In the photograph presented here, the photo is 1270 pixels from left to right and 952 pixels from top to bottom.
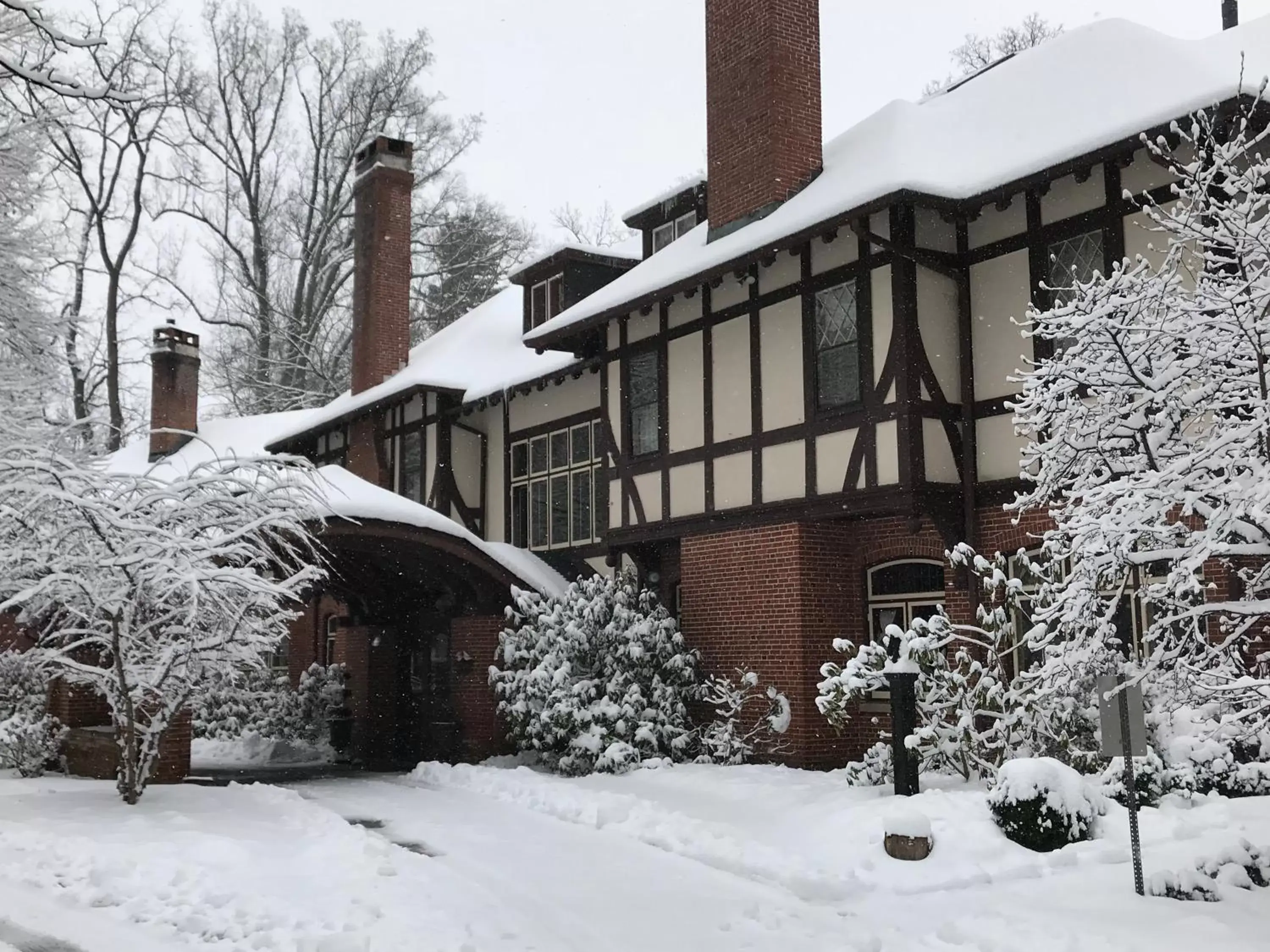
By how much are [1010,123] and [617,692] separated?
25.5 feet

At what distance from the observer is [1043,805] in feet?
30.1

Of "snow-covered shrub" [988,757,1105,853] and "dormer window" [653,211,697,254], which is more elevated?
"dormer window" [653,211,697,254]

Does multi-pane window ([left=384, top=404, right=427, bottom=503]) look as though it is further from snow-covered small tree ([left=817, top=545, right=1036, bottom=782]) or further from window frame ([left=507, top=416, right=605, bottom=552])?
snow-covered small tree ([left=817, top=545, right=1036, bottom=782])

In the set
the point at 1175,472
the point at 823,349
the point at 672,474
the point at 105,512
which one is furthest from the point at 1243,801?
the point at 105,512

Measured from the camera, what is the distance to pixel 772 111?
15.4 m

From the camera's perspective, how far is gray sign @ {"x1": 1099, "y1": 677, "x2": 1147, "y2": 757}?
800cm

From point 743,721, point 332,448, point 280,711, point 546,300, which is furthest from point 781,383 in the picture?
point 332,448

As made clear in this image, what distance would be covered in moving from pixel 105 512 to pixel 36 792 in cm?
398

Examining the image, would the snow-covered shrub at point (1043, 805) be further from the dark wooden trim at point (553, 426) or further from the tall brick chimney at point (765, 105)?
the dark wooden trim at point (553, 426)

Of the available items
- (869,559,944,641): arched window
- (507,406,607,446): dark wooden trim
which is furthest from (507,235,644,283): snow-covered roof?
(869,559,944,641): arched window

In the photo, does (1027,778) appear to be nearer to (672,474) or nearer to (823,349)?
(823,349)

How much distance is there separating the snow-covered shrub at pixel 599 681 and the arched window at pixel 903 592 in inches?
91.2

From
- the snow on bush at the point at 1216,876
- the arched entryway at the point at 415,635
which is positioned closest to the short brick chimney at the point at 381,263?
the arched entryway at the point at 415,635

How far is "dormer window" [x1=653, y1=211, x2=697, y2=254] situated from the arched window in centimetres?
659
